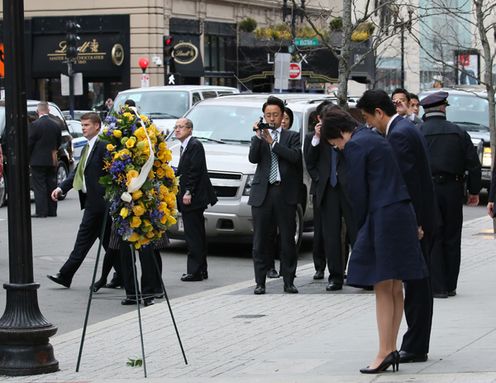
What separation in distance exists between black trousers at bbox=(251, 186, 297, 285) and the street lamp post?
4.41m

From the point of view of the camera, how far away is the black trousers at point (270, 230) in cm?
1309

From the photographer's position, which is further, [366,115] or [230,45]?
[230,45]

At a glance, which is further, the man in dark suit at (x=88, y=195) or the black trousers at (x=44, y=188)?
the black trousers at (x=44, y=188)

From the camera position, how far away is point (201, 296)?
13156 mm

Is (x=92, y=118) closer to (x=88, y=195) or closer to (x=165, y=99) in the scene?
(x=88, y=195)

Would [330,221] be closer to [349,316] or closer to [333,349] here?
[349,316]

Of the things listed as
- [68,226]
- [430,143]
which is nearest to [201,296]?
[430,143]

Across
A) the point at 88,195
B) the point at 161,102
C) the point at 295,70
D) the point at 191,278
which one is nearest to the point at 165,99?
the point at 161,102

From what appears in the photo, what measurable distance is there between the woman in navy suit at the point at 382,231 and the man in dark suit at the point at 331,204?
190 inches

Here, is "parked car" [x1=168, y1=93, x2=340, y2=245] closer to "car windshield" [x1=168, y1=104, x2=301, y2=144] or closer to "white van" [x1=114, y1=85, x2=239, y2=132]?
"car windshield" [x1=168, y1=104, x2=301, y2=144]

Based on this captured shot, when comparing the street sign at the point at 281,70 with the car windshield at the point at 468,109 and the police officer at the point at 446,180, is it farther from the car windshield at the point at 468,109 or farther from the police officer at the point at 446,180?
the police officer at the point at 446,180

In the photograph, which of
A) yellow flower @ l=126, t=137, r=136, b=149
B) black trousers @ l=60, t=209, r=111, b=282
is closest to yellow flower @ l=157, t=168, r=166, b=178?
yellow flower @ l=126, t=137, r=136, b=149

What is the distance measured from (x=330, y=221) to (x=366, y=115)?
483 cm

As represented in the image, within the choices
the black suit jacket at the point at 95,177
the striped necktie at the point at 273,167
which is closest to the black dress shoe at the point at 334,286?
the striped necktie at the point at 273,167
